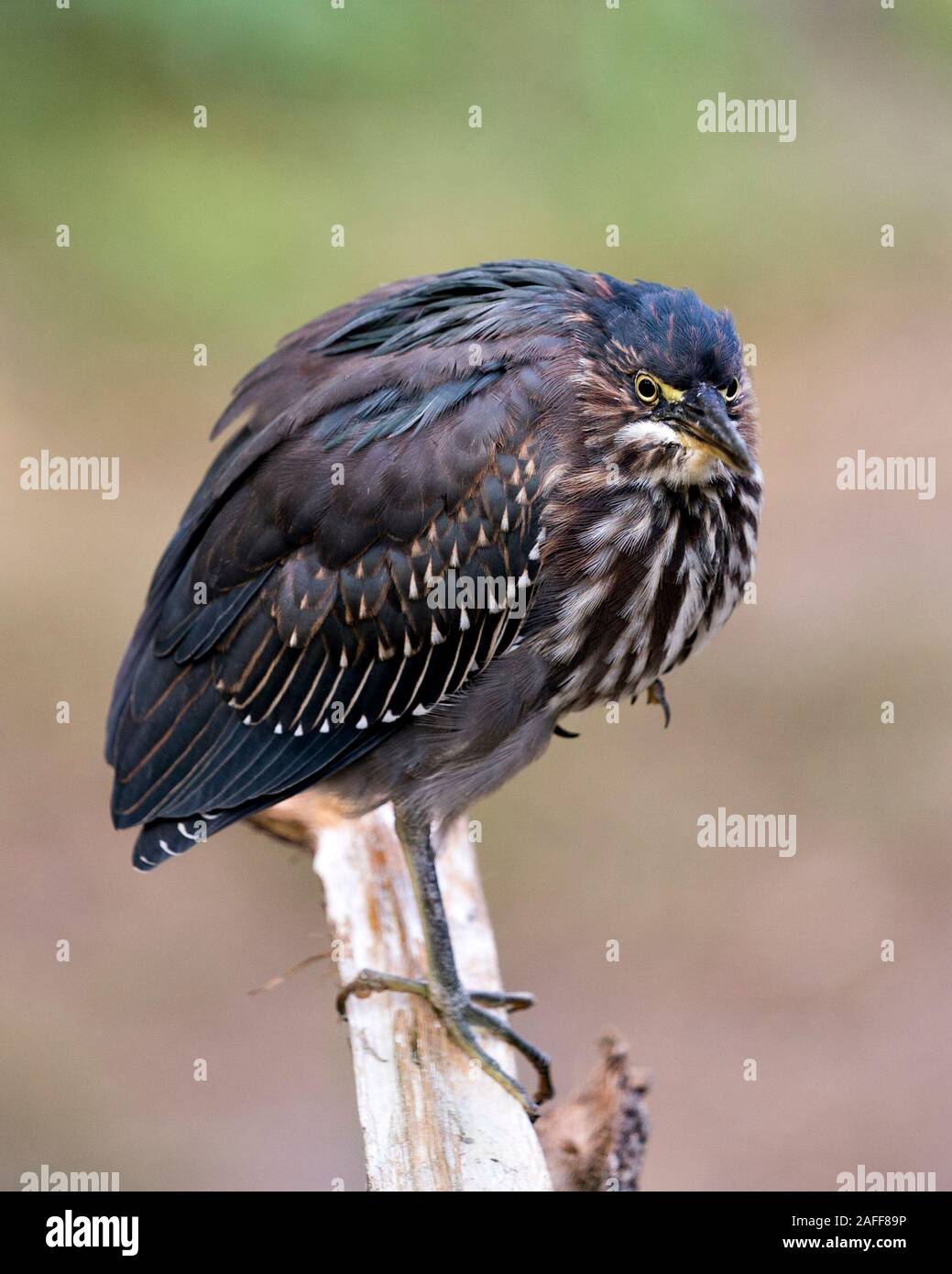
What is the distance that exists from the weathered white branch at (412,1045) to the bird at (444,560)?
9 centimetres

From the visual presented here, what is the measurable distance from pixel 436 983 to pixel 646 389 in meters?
1.89

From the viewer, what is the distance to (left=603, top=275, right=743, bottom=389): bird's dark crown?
416 cm

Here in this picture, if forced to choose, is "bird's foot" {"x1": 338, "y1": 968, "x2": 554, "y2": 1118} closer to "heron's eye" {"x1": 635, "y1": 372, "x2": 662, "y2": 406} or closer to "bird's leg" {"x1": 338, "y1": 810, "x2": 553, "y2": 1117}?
"bird's leg" {"x1": 338, "y1": 810, "x2": 553, "y2": 1117}

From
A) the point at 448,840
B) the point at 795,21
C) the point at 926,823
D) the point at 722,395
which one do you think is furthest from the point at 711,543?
the point at 795,21

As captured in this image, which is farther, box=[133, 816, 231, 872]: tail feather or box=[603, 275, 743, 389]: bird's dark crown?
box=[133, 816, 231, 872]: tail feather

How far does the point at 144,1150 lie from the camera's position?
6.82m

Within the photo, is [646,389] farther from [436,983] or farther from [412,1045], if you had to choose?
[412,1045]

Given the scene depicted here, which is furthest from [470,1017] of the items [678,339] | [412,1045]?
[678,339]

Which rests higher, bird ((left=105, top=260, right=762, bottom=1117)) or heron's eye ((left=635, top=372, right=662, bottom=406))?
heron's eye ((left=635, top=372, right=662, bottom=406))

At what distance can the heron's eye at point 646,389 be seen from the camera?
4188 mm

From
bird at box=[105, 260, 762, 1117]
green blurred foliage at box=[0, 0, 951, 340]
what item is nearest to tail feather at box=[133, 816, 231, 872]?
bird at box=[105, 260, 762, 1117]

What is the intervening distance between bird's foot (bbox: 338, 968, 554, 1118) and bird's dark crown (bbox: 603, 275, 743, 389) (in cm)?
197

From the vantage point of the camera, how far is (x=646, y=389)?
4.20 m

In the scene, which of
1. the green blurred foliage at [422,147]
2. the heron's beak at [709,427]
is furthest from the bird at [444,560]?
the green blurred foliage at [422,147]
